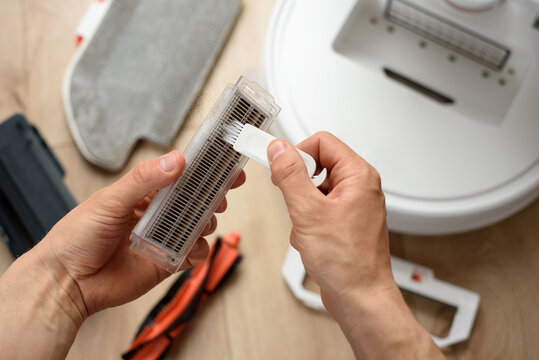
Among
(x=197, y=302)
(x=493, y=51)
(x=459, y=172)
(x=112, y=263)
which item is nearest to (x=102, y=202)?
(x=112, y=263)

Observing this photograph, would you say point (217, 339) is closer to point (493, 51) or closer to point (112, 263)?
point (112, 263)

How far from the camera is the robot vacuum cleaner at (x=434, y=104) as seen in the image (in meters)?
0.76

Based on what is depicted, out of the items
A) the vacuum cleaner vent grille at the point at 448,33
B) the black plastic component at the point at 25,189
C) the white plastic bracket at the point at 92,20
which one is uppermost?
the vacuum cleaner vent grille at the point at 448,33

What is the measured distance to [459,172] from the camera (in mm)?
763

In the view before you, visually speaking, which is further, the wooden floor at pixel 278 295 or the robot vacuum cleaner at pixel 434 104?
the wooden floor at pixel 278 295

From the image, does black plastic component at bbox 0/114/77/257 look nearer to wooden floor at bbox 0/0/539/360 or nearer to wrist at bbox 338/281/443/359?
wooden floor at bbox 0/0/539/360

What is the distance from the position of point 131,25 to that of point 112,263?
1.80ft

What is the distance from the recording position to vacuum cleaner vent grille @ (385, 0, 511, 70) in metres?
0.77

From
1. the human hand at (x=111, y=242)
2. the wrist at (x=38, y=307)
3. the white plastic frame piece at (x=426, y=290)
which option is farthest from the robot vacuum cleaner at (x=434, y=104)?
the wrist at (x=38, y=307)

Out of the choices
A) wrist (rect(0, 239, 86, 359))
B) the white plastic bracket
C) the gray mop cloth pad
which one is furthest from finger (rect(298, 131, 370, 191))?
the white plastic bracket

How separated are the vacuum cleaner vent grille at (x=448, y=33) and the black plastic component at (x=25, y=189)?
0.60 m

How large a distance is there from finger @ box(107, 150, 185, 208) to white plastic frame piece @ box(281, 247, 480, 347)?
A: 42 cm

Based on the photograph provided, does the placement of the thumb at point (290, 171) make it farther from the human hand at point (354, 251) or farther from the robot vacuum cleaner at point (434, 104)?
the robot vacuum cleaner at point (434, 104)

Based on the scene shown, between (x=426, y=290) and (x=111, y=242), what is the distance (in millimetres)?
536
